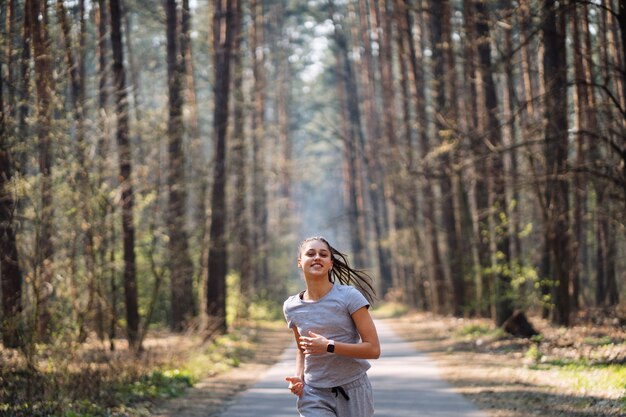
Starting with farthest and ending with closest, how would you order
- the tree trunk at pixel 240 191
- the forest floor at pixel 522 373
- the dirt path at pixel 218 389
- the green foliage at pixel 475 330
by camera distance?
the tree trunk at pixel 240 191 < the green foliage at pixel 475 330 < the dirt path at pixel 218 389 < the forest floor at pixel 522 373

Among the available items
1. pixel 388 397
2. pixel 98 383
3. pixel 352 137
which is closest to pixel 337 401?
pixel 98 383

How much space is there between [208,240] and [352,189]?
3367 cm

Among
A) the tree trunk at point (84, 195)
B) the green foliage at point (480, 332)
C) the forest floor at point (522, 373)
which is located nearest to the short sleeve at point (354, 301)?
the forest floor at point (522, 373)

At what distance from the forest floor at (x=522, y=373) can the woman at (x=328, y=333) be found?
4.97 m

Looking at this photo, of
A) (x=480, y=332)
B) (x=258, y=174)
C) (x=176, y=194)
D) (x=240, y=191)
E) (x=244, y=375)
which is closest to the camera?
(x=244, y=375)

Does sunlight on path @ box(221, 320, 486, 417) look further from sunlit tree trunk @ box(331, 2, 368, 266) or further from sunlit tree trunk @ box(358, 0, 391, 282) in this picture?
sunlit tree trunk @ box(331, 2, 368, 266)

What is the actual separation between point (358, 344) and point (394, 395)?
7.57m

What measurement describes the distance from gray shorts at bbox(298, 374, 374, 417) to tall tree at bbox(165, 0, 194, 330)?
1390 centimetres

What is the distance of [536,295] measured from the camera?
22531 millimetres

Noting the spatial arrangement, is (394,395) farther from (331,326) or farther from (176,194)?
(176,194)

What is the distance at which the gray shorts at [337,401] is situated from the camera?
220 inches

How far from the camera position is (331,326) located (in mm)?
5551

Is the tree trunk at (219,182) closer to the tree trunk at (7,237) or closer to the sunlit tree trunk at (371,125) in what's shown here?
the tree trunk at (7,237)

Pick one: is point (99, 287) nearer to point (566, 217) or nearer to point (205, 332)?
point (205, 332)
